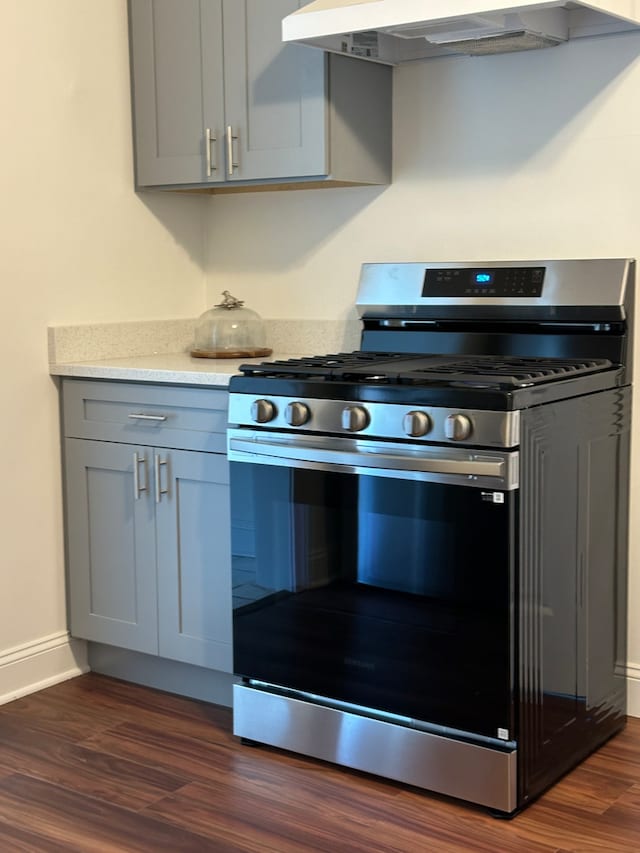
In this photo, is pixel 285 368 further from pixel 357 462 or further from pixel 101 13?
pixel 101 13

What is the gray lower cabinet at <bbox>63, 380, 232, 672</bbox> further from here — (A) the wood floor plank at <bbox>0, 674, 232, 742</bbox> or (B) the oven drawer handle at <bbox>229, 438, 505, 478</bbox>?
(B) the oven drawer handle at <bbox>229, 438, 505, 478</bbox>

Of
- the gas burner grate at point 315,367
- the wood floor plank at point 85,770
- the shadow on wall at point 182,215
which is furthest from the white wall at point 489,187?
the wood floor plank at point 85,770

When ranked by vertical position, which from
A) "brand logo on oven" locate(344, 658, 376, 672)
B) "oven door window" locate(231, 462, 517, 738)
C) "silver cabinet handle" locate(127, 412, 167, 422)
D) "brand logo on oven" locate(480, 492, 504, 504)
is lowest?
"brand logo on oven" locate(344, 658, 376, 672)

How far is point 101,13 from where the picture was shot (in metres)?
3.35

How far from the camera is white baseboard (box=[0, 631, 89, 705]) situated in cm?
321

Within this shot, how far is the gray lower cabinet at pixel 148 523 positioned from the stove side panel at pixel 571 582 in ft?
2.86

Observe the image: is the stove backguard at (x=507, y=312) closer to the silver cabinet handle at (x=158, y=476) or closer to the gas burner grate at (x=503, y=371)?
the gas burner grate at (x=503, y=371)

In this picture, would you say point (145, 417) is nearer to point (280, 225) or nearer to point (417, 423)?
point (280, 225)

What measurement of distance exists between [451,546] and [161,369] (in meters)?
1.01

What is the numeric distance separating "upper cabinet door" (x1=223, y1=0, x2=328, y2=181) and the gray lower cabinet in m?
0.69

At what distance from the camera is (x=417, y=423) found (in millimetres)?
2414

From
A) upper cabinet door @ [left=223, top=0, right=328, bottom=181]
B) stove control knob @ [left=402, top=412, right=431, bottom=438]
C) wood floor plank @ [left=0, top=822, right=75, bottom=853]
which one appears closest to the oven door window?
stove control knob @ [left=402, top=412, right=431, bottom=438]

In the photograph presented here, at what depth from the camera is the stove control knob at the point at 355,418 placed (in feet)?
8.20

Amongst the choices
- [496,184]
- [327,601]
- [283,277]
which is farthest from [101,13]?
[327,601]
